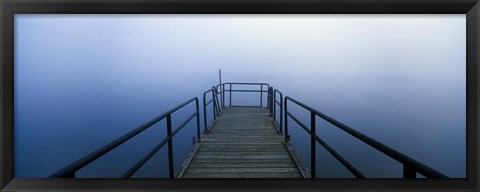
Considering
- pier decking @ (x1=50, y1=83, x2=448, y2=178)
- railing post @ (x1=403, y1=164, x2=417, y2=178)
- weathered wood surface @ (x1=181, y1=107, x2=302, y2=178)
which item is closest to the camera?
railing post @ (x1=403, y1=164, x2=417, y2=178)

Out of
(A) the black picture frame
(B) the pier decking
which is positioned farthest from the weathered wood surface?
(A) the black picture frame

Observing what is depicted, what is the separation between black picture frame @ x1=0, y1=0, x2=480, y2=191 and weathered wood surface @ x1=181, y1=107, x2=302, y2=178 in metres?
1.56

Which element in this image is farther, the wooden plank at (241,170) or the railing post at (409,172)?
the wooden plank at (241,170)

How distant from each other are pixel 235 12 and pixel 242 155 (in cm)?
248

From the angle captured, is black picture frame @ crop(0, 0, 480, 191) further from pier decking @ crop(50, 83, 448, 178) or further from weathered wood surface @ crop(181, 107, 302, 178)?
weathered wood surface @ crop(181, 107, 302, 178)


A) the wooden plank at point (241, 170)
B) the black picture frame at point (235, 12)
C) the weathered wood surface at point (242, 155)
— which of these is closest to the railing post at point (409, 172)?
the black picture frame at point (235, 12)

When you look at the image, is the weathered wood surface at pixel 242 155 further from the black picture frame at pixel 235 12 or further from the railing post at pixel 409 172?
the railing post at pixel 409 172

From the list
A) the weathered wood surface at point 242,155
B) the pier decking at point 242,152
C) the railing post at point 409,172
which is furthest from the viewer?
the weathered wood surface at point 242,155

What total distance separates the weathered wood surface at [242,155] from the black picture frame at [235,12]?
5.13 feet

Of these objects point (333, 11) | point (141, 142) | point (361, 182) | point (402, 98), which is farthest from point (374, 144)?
point (402, 98)

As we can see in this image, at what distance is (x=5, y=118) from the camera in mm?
1196

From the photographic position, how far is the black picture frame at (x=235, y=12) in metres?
1.14

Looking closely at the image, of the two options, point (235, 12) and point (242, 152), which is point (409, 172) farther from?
point (242, 152)

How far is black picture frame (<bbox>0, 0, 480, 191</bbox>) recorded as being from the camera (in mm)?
1141
